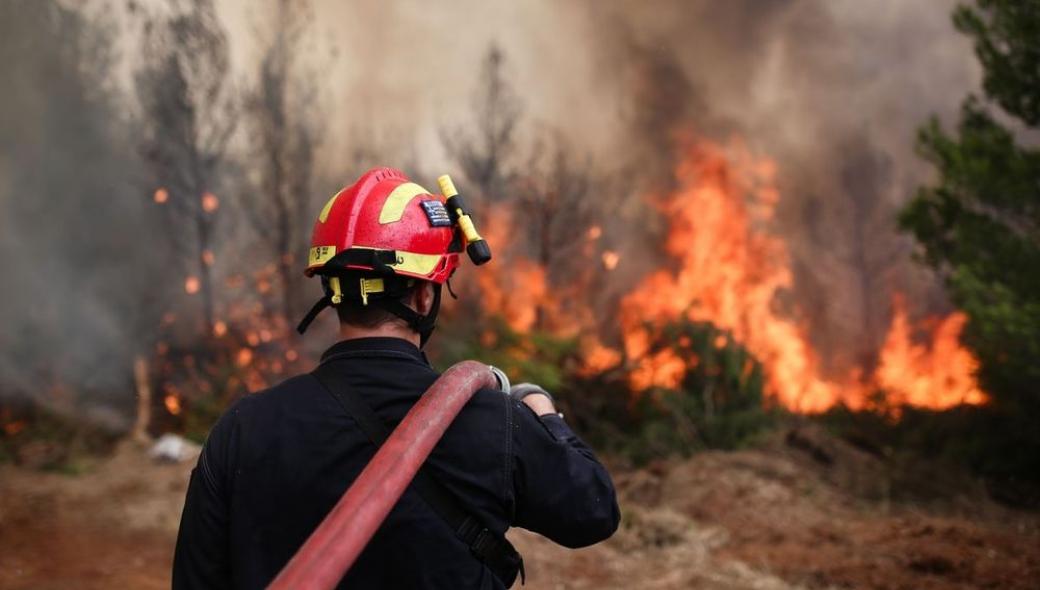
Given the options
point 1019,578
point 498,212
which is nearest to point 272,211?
point 498,212

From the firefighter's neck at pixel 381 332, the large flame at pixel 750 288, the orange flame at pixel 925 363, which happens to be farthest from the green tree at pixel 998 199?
the large flame at pixel 750 288

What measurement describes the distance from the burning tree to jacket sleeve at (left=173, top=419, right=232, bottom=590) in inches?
569

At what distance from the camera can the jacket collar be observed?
2.02 metres

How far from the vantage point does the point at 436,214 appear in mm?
2256

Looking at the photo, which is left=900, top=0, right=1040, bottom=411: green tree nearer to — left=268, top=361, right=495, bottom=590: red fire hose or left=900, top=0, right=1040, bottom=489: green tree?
left=900, top=0, right=1040, bottom=489: green tree

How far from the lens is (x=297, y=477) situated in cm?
189

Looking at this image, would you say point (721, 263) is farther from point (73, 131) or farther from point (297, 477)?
point (297, 477)

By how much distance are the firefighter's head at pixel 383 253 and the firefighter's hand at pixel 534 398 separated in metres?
0.31

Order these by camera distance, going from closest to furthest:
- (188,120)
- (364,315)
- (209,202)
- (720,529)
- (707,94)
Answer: (364,315)
(720,529)
(188,120)
(209,202)
(707,94)

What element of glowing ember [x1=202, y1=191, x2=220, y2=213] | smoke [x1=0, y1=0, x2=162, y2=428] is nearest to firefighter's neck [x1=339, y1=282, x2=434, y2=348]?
smoke [x1=0, y1=0, x2=162, y2=428]

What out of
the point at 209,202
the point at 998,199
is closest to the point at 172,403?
the point at 209,202

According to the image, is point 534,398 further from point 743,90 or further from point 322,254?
point 743,90

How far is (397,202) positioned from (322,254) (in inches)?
9.9

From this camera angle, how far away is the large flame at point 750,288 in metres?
19.4
